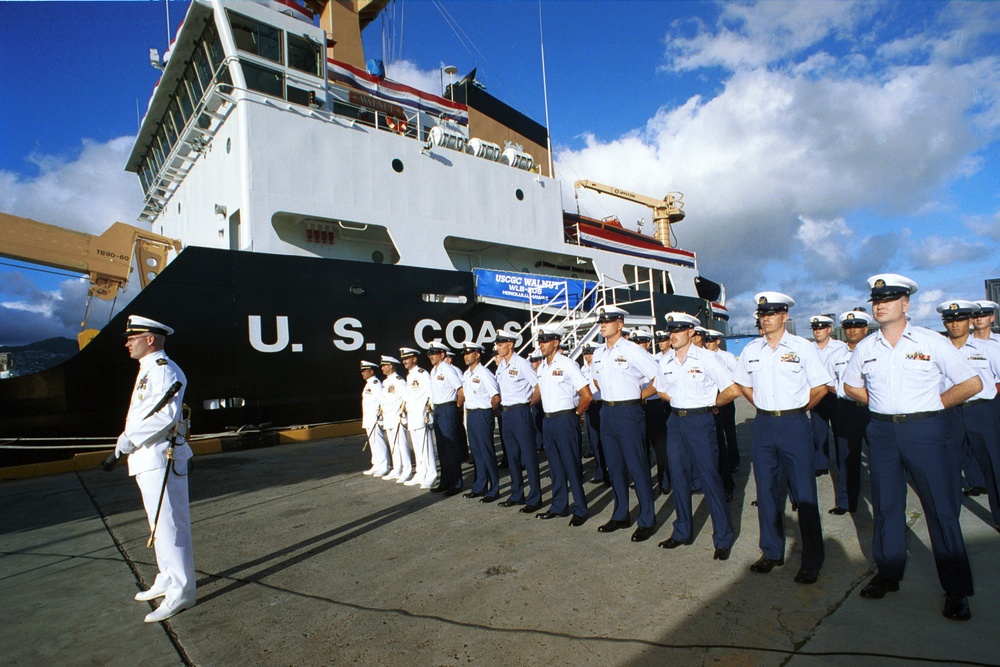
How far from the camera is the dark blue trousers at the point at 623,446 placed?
3916 mm

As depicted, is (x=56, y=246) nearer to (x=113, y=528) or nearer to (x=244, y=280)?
(x=244, y=280)

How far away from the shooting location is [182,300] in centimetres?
770

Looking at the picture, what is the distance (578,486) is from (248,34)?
9.51 m

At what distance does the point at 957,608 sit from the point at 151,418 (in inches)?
155

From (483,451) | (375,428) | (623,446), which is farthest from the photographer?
(375,428)

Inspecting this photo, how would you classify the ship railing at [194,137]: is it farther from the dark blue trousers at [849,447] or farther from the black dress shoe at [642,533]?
the dark blue trousers at [849,447]

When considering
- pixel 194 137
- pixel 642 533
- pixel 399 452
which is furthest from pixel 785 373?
pixel 194 137

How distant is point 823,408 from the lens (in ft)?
16.5

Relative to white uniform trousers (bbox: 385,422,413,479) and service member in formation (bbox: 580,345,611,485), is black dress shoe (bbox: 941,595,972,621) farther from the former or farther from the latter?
white uniform trousers (bbox: 385,422,413,479)

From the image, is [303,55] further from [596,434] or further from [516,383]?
[596,434]

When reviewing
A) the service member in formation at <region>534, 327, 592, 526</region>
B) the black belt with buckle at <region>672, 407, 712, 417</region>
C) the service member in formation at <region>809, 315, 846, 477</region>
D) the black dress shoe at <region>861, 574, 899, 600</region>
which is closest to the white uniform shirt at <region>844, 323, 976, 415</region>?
the black dress shoe at <region>861, 574, 899, 600</region>

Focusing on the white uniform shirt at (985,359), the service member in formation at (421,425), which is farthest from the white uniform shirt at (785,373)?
the service member in formation at (421,425)

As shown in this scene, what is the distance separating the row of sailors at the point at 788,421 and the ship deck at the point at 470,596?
231 millimetres

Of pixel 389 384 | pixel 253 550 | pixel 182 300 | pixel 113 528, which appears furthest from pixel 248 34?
pixel 253 550
